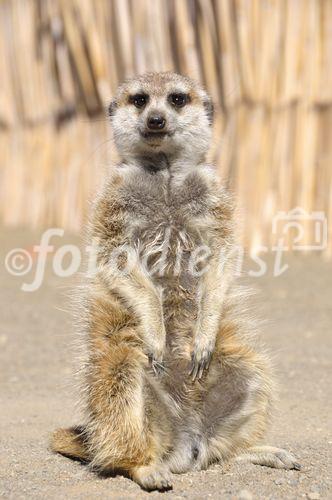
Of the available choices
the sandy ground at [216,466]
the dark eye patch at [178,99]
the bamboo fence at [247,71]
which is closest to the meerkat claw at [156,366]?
the sandy ground at [216,466]

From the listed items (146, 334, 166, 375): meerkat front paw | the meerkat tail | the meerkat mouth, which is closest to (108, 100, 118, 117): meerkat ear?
the meerkat mouth

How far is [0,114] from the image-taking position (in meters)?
9.37

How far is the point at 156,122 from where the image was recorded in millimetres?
3445

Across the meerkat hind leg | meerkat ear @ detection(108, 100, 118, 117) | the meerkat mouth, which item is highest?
meerkat ear @ detection(108, 100, 118, 117)

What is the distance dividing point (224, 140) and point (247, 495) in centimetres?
474

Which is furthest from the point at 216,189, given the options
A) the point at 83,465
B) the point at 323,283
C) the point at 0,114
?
the point at 0,114

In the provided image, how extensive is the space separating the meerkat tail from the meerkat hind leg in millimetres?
536

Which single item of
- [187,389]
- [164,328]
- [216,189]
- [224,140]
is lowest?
[187,389]

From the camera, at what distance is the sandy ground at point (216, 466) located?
290 centimetres

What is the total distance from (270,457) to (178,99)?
1383mm

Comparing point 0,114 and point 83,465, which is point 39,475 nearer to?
point 83,465

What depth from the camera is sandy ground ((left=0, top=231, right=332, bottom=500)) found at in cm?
290

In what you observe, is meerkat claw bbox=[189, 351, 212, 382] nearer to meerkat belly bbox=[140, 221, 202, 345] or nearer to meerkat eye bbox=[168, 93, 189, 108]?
meerkat belly bbox=[140, 221, 202, 345]

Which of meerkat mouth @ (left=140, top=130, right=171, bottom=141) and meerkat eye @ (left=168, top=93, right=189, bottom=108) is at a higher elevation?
meerkat eye @ (left=168, top=93, right=189, bottom=108)
